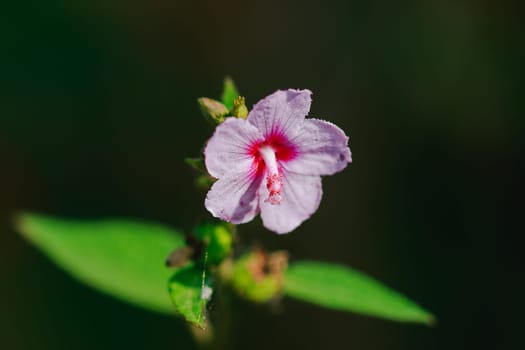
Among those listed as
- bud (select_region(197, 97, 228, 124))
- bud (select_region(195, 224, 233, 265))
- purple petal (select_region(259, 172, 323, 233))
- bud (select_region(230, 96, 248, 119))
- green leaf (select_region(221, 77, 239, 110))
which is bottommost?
bud (select_region(195, 224, 233, 265))

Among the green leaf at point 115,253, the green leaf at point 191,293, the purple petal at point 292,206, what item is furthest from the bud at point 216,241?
the green leaf at point 115,253

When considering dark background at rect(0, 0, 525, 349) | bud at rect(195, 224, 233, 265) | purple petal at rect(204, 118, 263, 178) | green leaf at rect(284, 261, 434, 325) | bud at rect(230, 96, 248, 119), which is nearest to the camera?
purple petal at rect(204, 118, 263, 178)

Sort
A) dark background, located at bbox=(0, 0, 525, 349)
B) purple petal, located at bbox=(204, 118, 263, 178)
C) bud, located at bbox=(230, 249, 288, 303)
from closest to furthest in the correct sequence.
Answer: purple petal, located at bbox=(204, 118, 263, 178) < bud, located at bbox=(230, 249, 288, 303) < dark background, located at bbox=(0, 0, 525, 349)

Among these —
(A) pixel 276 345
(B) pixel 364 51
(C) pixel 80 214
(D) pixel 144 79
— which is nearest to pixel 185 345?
(A) pixel 276 345

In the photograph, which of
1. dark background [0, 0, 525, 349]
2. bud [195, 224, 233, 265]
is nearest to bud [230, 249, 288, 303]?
bud [195, 224, 233, 265]

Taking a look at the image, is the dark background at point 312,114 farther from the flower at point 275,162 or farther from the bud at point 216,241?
the flower at point 275,162

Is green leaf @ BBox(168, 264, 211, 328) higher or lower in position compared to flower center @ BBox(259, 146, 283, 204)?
lower

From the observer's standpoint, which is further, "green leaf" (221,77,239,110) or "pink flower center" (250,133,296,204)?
"green leaf" (221,77,239,110)

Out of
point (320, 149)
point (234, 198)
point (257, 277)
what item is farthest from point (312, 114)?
point (234, 198)

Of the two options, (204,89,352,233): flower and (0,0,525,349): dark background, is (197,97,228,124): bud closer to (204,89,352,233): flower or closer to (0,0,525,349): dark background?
(204,89,352,233): flower
